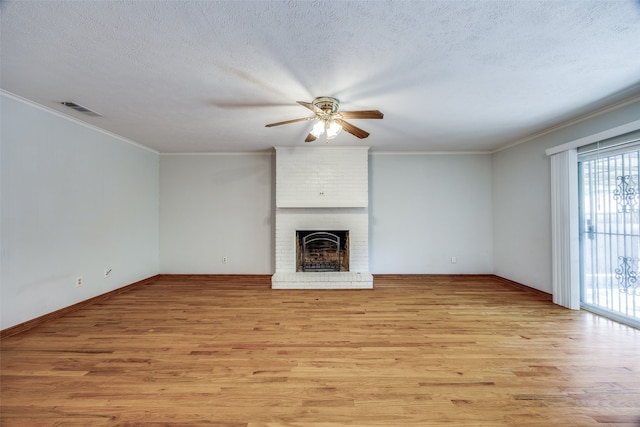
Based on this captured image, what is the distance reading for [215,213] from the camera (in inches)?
191

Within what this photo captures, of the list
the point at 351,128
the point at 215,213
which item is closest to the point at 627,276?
the point at 351,128

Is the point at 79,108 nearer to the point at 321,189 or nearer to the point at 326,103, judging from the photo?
the point at 326,103

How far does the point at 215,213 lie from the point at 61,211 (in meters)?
2.13

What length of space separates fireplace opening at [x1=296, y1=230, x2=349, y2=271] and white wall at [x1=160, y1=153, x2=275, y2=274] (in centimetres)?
60

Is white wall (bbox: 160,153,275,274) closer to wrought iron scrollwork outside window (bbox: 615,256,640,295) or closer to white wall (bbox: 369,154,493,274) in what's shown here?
white wall (bbox: 369,154,493,274)

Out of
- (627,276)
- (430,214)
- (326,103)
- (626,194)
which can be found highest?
(326,103)

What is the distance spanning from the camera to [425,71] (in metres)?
2.00

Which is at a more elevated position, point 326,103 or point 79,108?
point 79,108

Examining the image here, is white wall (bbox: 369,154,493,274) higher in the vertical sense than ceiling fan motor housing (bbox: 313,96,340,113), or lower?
lower

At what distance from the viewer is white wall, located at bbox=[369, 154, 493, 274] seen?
4.80 meters

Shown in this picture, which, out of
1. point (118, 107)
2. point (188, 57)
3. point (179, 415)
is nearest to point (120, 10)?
point (188, 57)

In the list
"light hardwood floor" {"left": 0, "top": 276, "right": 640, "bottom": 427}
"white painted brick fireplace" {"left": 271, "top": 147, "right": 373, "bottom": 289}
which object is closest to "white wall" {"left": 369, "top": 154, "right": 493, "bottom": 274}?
"white painted brick fireplace" {"left": 271, "top": 147, "right": 373, "bottom": 289}

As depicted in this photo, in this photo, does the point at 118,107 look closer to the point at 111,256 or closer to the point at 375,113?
the point at 111,256

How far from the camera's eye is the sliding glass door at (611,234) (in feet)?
8.82
